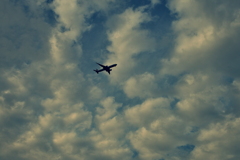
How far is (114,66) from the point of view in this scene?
516 feet

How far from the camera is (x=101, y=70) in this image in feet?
536

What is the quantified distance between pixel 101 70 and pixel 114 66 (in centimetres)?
1246
